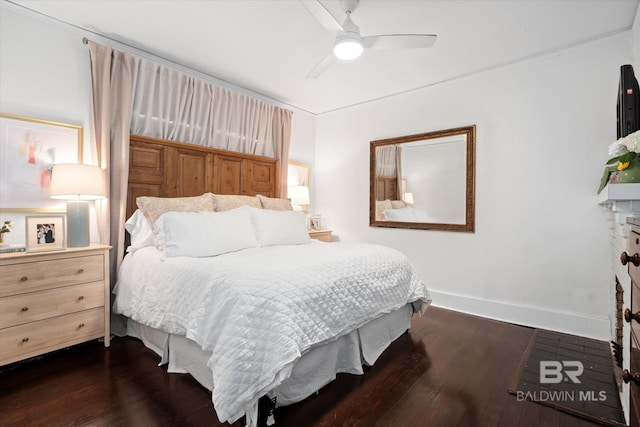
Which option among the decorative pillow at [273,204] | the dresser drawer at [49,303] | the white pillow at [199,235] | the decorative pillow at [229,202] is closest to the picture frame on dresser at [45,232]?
the dresser drawer at [49,303]

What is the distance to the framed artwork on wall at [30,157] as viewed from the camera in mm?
2277

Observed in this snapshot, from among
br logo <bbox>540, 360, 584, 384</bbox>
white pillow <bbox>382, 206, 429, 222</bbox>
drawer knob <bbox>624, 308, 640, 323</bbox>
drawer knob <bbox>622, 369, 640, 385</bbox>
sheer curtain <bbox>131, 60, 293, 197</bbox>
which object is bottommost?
br logo <bbox>540, 360, 584, 384</bbox>

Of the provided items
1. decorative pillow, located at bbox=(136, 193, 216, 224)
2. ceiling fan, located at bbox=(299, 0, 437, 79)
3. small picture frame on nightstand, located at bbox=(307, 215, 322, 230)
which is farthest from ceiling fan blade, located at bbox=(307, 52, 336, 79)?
small picture frame on nightstand, located at bbox=(307, 215, 322, 230)

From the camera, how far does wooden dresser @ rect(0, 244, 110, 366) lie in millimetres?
1975

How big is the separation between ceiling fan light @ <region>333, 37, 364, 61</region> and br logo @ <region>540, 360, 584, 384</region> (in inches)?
99.0

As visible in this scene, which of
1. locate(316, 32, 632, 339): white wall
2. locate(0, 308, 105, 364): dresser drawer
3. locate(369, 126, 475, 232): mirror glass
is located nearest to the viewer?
locate(0, 308, 105, 364): dresser drawer

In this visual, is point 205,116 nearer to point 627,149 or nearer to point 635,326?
point 627,149

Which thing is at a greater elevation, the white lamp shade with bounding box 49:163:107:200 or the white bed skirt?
the white lamp shade with bounding box 49:163:107:200

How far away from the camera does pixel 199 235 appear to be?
7.65 ft

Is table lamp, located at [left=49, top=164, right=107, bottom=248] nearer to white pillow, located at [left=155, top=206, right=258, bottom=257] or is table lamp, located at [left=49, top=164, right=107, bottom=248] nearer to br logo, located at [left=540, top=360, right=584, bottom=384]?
white pillow, located at [left=155, top=206, right=258, bottom=257]

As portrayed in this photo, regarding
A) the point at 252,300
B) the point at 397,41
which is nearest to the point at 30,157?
the point at 252,300

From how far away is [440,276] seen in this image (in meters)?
3.63

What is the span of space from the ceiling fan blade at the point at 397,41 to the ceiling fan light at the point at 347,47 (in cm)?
8

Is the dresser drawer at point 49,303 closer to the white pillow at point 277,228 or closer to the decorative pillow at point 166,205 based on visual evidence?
the decorative pillow at point 166,205
